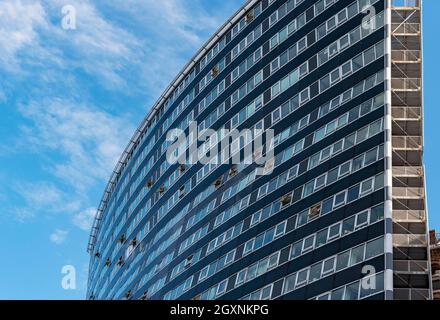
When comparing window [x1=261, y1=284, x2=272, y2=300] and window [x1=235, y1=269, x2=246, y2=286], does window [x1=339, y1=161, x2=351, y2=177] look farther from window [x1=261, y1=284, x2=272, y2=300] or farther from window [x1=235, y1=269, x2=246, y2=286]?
window [x1=235, y1=269, x2=246, y2=286]

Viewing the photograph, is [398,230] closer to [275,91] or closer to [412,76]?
[412,76]

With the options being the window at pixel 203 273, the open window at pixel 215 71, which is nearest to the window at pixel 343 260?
the window at pixel 203 273

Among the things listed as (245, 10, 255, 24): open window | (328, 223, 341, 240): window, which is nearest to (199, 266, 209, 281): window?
(328, 223, 341, 240): window

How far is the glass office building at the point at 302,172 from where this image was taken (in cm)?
7406

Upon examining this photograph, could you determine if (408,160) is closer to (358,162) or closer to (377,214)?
(358,162)

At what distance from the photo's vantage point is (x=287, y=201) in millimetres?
83062

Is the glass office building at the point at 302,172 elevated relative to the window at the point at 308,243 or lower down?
elevated

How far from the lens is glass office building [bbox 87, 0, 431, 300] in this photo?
74.1 meters

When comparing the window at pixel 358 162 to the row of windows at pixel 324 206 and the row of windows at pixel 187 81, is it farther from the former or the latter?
the row of windows at pixel 187 81

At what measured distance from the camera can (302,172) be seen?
8331 centimetres

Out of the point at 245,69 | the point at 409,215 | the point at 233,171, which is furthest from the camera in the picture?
the point at 245,69

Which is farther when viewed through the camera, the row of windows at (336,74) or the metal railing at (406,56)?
the metal railing at (406,56)

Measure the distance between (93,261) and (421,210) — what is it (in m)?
81.4

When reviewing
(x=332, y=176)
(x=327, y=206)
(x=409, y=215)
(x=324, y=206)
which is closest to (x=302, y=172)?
(x=332, y=176)
